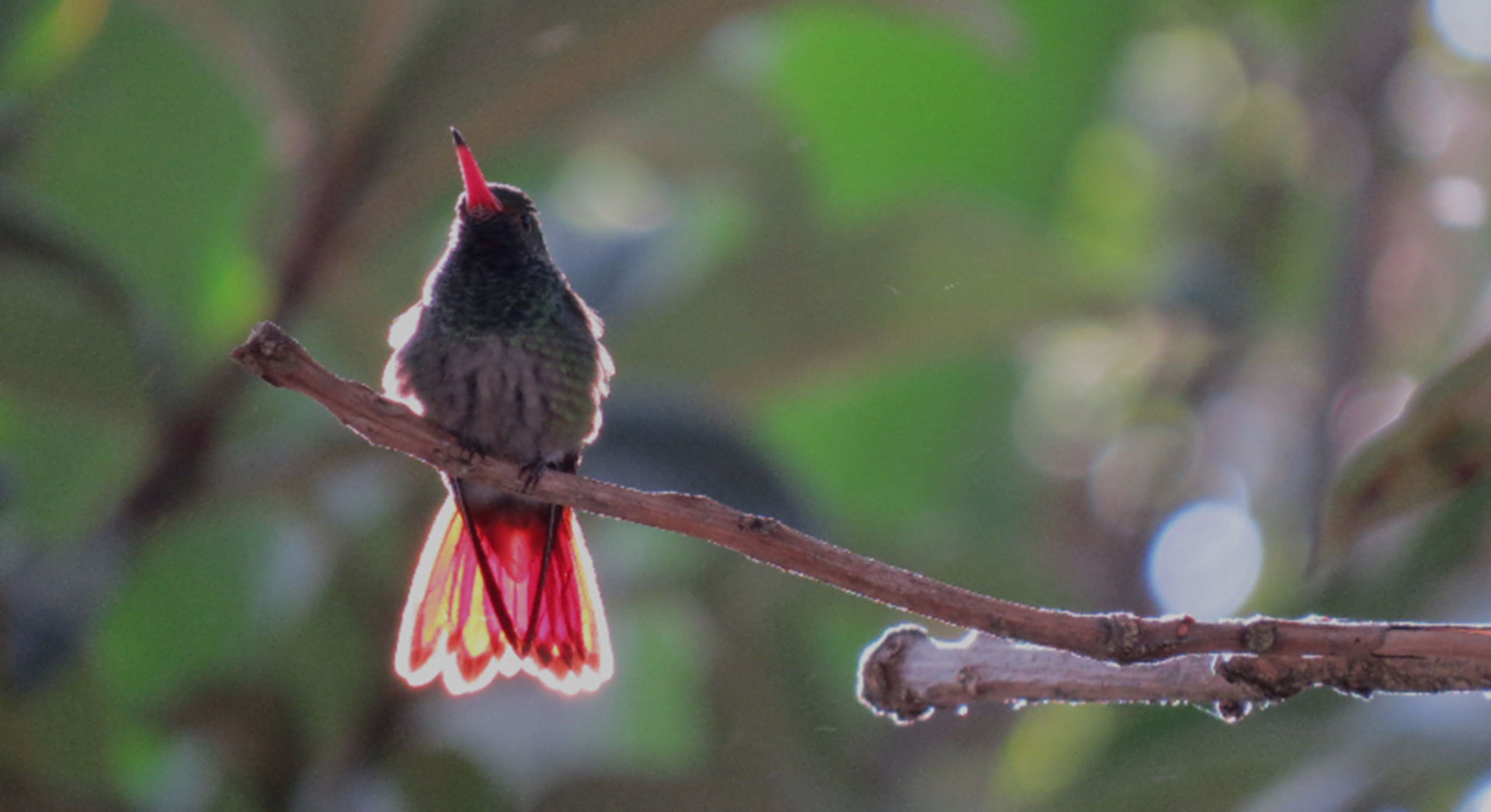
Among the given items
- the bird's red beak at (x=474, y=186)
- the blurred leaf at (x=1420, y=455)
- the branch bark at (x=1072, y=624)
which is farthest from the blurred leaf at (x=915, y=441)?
the branch bark at (x=1072, y=624)

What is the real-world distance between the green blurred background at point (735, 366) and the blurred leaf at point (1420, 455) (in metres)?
1.11

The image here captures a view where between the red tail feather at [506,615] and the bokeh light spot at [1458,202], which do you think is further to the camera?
the bokeh light spot at [1458,202]

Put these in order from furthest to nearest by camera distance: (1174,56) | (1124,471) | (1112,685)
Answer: (1174,56), (1124,471), (1112,685)

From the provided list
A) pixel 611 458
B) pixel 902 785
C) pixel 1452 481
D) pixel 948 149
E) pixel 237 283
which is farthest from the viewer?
pixel 948 149

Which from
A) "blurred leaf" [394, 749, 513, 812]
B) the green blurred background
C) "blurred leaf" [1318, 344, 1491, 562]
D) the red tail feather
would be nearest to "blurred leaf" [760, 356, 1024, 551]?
the green blurred background

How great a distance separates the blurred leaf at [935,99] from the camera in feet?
16.9

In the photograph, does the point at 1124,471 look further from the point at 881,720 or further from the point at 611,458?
the point at 611,458

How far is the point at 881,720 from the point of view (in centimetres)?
454

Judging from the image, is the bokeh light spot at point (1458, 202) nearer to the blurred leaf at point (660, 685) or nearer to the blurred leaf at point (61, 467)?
the blurred leaf at point (660, 685)

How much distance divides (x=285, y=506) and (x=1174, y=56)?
381 cm

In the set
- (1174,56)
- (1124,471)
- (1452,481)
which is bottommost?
(1452,481)

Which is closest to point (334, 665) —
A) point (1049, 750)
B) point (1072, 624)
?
point (1049, 750)

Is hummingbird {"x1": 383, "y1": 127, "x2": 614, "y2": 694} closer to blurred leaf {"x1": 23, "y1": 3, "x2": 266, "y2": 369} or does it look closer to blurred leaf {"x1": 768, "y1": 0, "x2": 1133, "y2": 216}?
blurred leaf {"x1": 23, "y1": 3, "x2": 266, "y2": 369}

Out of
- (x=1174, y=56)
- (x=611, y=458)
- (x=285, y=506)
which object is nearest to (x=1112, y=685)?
(x=611, y=458)
